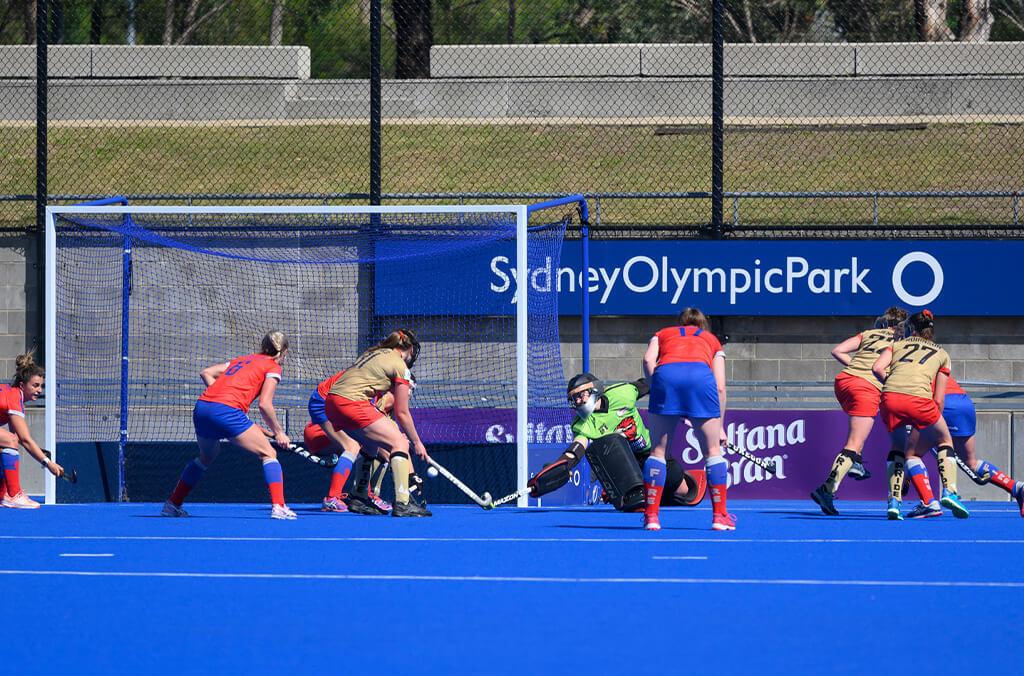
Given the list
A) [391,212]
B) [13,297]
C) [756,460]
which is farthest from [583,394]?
[13,297]

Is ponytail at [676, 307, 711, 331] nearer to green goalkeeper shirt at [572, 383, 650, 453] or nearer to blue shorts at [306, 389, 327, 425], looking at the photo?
green goalkeeper shirt at [572, 383, 650, 453]

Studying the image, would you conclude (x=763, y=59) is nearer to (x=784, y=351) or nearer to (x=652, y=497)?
(x=784, y=351)

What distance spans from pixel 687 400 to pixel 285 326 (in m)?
6.77

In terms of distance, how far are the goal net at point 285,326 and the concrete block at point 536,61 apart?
6474 millimetres

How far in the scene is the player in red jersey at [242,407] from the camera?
1152 centimetres

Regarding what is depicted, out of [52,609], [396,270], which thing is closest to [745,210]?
[396,270]

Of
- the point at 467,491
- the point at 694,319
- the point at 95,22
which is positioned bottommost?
the point at 467,491

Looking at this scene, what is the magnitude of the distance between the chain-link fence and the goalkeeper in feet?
20.2

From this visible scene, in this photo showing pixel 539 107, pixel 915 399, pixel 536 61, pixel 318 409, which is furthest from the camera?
pixel 536 61

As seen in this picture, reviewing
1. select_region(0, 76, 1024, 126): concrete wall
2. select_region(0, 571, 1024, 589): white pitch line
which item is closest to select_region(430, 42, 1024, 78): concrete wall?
select_region(0, 76, 1024, 126): concrete wall

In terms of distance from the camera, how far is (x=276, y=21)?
2523 centimetres

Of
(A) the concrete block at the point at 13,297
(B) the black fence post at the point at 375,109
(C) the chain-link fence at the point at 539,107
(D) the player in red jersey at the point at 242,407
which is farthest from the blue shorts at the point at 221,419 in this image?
(C) the chain-link fence at the point at 539,107

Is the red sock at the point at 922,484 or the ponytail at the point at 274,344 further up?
the ponytail at the point at 274,344

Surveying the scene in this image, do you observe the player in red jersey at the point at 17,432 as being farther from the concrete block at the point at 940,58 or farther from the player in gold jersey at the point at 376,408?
the concrete block at the point at 940,58
